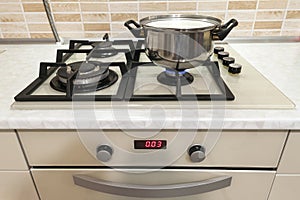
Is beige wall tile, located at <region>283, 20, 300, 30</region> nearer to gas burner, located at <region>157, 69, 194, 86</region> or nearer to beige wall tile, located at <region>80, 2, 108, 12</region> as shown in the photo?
gas burner, located at <region>157, 69, 194, 86</region>

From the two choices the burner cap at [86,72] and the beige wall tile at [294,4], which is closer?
the burner cap at [86,72]

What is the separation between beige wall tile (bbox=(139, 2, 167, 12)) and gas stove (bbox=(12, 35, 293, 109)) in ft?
1.13

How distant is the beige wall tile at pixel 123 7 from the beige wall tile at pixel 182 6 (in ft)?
0.50

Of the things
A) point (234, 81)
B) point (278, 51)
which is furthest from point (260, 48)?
point (234, 81)

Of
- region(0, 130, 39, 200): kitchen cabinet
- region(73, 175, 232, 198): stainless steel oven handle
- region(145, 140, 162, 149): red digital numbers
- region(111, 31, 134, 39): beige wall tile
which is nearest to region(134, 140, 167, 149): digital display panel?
region(145, 140, 162, 149): red digital numbers

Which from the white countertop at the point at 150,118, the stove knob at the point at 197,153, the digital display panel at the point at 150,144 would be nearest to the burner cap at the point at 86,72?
the white countertop at the point at 150,118

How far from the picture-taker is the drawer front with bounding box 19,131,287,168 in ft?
1.86

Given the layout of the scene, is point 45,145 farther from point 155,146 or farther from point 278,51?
point 278,51

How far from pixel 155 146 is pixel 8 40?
927mm

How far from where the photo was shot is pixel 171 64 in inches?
23.3

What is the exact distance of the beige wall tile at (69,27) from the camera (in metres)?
1.05

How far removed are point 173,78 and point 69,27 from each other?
63 cm

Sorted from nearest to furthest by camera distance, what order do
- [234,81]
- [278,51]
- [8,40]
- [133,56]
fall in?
[234,81]
[133,56]
[278,51]
[8,40]

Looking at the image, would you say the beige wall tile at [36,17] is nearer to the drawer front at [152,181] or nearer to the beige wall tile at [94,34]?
the beige wall tile at [94,34]
